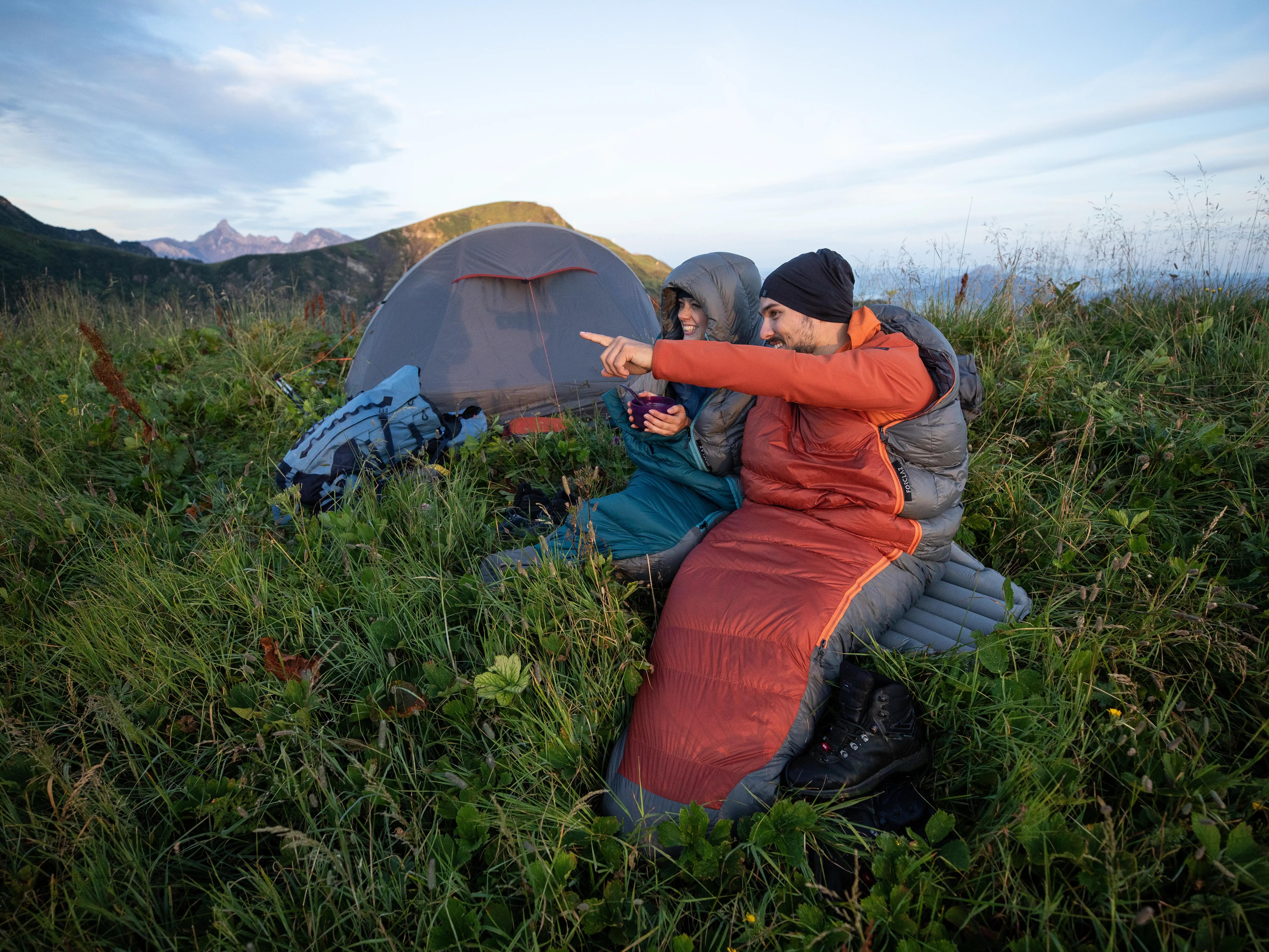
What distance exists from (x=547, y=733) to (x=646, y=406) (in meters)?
1.44

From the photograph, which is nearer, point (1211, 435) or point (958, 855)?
point (958, 855)

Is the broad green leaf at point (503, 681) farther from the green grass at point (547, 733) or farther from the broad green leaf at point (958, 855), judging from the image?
the broad green leaf at point (958, 855)

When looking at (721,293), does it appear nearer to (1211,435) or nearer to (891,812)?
(891,812)

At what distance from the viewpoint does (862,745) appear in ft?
5.56

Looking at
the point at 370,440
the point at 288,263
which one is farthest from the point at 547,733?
the point at 288,263

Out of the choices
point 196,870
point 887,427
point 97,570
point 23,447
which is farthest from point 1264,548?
point 23,447

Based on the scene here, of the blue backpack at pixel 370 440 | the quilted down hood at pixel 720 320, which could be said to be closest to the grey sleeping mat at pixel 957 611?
the quilted down hood at pixel 720 320

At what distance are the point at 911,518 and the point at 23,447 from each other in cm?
533

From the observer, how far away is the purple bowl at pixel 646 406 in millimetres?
2744

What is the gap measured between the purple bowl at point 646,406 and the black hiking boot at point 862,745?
139 centimetres

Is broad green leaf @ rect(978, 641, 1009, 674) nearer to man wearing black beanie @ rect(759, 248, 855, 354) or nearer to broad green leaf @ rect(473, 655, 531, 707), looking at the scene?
man wearing black beanie @ rect(759, 248, 855, 354)

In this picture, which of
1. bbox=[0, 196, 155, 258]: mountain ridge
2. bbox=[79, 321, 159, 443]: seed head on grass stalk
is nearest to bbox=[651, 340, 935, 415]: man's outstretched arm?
bbox=[79, 321, 159, 443]: seed head on grass stalk

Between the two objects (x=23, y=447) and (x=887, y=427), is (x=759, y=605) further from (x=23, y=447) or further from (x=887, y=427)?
(x=23, y=447)

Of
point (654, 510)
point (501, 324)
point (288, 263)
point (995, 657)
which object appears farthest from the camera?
point (288, 263)
